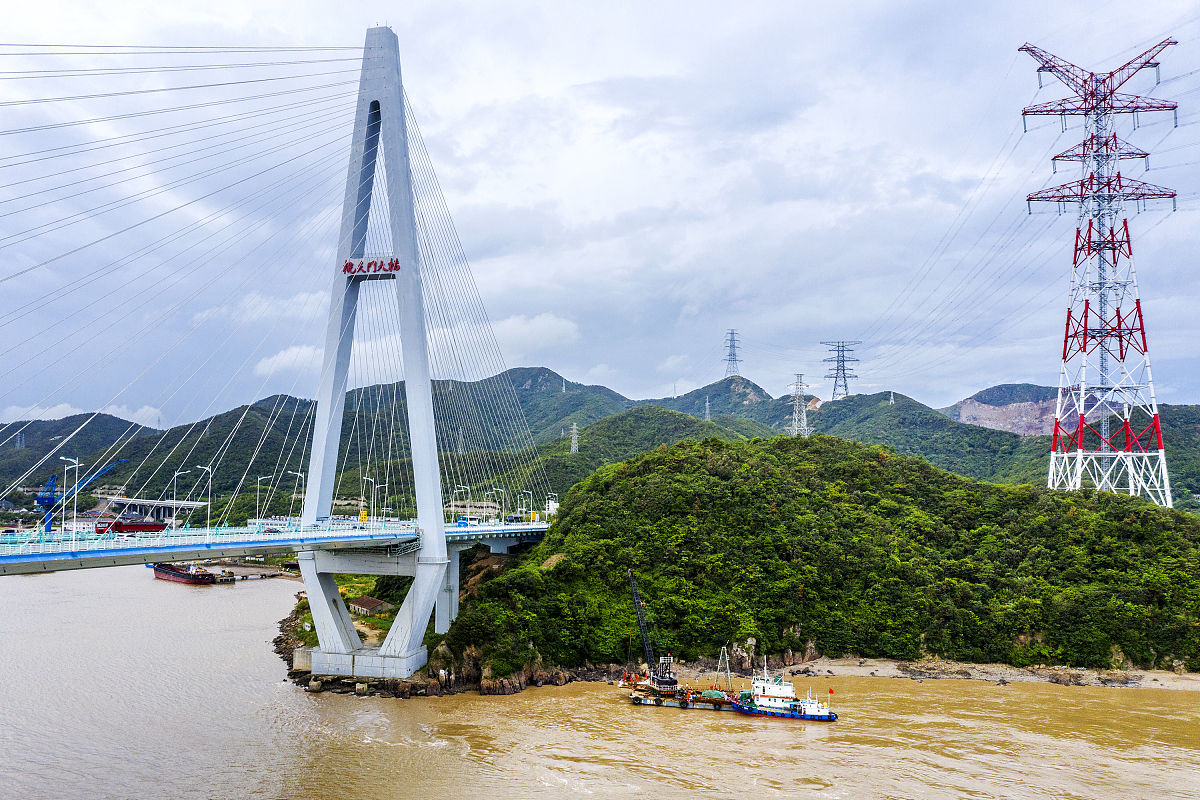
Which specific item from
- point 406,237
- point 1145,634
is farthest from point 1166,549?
point 406,237

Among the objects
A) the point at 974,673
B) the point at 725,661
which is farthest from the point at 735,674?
the point at 974,673

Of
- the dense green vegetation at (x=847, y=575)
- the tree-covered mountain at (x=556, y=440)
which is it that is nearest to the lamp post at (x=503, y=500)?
the tree-covered mountain at (x=556, y=440)

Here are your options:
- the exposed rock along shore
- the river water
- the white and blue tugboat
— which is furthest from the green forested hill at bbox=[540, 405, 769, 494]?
the white and blue tugboat

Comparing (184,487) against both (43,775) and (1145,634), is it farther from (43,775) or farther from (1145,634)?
(1145,634)

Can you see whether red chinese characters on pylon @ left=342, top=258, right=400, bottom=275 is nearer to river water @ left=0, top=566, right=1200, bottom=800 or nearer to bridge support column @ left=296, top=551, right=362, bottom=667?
bridge support column @ left=296, top=551, right=362, bottom=667

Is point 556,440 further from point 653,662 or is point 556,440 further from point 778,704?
point 778,704

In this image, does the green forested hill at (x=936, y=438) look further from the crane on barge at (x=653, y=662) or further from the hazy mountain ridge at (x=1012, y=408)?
the crane on barge at (x=653, y=662)

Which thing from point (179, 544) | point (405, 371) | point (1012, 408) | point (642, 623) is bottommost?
point (642, 623)
